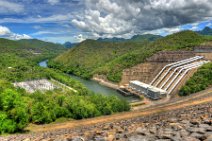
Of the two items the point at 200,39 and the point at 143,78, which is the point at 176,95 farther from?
the point at 200,39

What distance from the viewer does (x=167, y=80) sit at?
92.6 metres

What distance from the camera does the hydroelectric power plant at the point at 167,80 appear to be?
8440 cm

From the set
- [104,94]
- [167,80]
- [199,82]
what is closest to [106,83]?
[104,94]

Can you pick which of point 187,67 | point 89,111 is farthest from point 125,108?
point 187,67

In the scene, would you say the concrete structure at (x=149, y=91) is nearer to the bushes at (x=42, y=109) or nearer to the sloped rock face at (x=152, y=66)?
the sloped rock face at (x=152, y=66)

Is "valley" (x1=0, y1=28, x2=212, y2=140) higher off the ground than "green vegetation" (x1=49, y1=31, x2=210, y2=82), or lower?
lower

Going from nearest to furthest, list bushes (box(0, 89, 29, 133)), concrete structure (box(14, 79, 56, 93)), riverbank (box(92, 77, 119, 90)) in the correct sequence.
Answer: bushes (box(0, 89, 29, 133)) < concrete structure (box(14, 79, 56, 93)) < riverbank (box(92, 77, 119, 90))

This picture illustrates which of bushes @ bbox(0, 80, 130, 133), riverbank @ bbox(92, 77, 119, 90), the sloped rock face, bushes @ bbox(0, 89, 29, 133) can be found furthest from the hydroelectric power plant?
bushes @ bbox(0, 89, 29, 133)

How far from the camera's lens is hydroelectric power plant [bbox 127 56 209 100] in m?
84.4

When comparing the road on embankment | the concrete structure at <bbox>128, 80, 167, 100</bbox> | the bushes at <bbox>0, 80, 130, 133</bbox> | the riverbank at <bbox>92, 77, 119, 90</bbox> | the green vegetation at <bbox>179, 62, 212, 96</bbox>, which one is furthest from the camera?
the riverbank at <bbox>92, 77, 119, 90</bbox>

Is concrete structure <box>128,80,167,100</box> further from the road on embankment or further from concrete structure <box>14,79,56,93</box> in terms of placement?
the road on embankment

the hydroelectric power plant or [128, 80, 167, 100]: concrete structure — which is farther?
the hydroelectric power plant

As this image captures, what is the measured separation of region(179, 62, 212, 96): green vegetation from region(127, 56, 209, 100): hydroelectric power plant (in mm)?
4296

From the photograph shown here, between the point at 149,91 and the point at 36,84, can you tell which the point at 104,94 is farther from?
the point at 36,84
